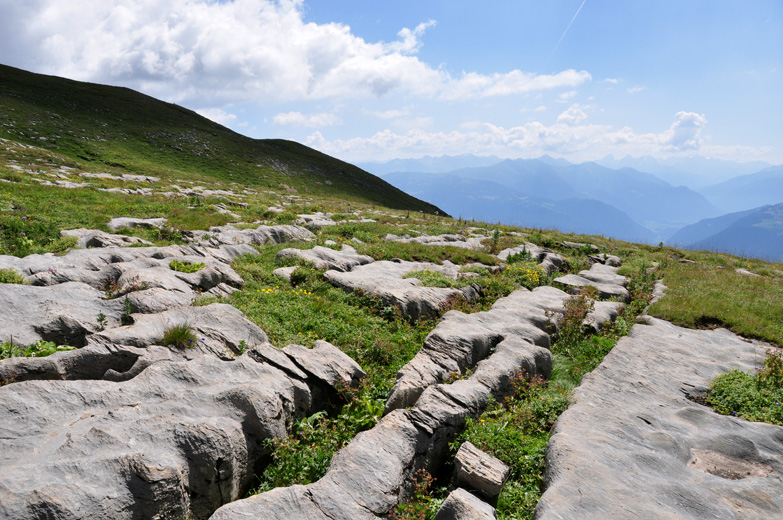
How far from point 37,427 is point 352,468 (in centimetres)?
549

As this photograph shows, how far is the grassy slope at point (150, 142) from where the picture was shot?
186ft

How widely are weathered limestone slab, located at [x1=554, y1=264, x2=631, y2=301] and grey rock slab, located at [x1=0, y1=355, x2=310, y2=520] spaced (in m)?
15.8

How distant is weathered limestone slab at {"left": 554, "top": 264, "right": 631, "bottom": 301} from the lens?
18.8 meters

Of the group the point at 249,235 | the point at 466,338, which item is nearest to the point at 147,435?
the point at 466,338

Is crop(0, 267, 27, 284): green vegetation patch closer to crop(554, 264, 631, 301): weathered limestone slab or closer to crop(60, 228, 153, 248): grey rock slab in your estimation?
crop(60, 228, 153, 248): grey rock slab

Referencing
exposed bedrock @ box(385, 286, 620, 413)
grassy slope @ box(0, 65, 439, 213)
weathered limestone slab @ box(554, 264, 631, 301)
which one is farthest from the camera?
grassy slope @ box(0, 65, 439, 213)

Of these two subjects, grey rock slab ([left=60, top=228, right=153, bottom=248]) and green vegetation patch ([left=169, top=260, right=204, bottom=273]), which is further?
grey rock slab ([left=60, top=228, right=153, bottom=248])

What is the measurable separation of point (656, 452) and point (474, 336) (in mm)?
5168

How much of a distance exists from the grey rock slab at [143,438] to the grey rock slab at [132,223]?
15.6m

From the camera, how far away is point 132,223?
21.2 meters

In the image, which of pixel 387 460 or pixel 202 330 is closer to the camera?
pixel 387 460

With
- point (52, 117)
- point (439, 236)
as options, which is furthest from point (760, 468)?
point (52, 117)

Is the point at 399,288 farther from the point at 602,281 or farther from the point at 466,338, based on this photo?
the point at 602,281

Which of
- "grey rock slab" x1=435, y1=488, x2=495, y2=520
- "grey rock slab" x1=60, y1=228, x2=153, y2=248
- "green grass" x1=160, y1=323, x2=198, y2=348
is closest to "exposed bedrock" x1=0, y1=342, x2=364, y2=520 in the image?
"green grass" x1=160, y1=323, x2=198, y2=348
